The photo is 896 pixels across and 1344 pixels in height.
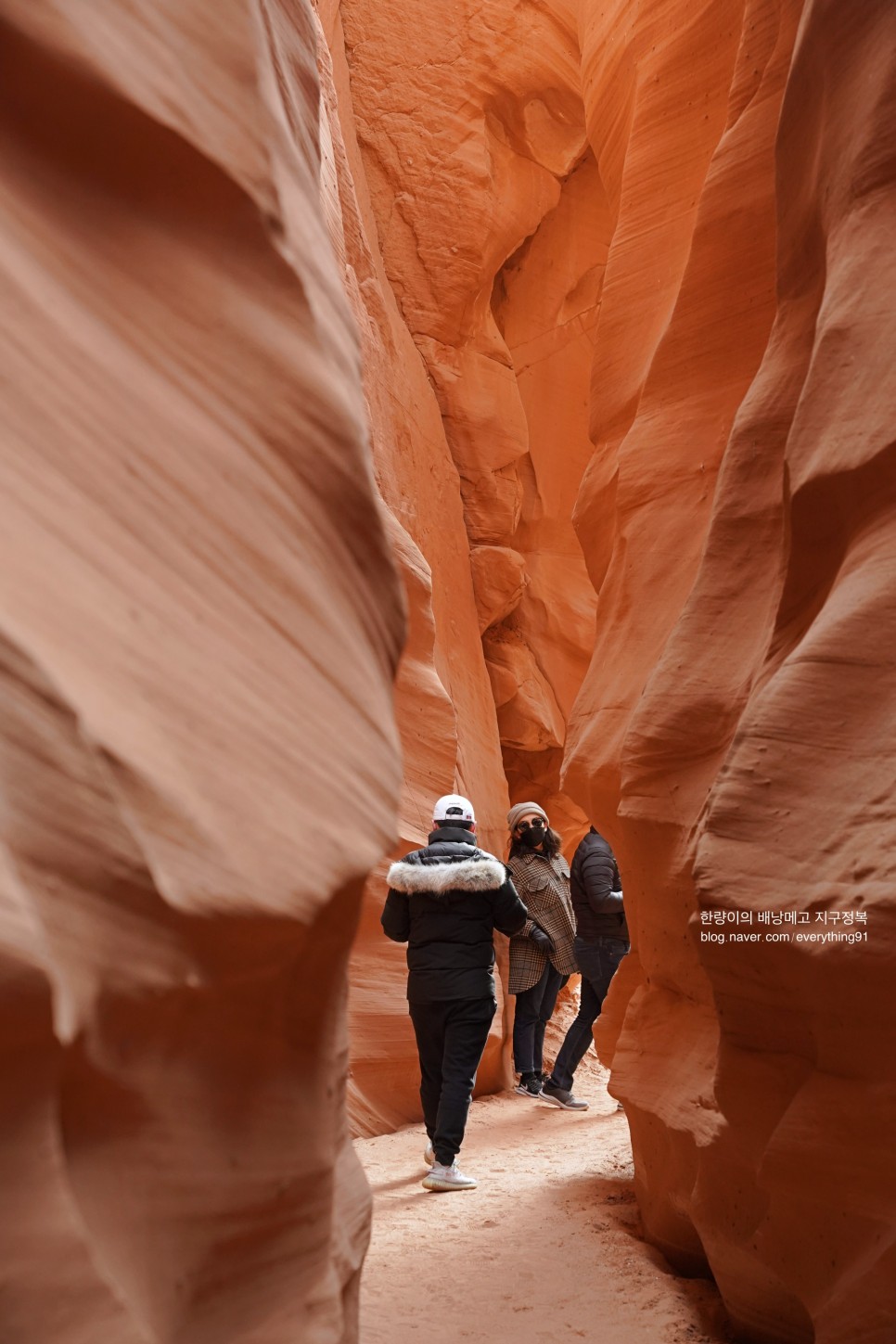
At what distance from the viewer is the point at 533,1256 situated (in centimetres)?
398

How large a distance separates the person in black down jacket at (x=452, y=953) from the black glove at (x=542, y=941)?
2026mm

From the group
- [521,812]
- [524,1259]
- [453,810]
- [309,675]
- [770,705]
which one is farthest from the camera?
[521,812]

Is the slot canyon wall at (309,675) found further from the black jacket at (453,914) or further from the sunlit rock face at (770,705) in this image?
the black jacket at (453,914)

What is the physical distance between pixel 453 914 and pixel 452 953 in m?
0.15

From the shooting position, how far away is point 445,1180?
4.83m

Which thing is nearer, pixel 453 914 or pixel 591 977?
pixel 453 914

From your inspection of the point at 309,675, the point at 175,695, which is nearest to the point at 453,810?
the point at 309,675

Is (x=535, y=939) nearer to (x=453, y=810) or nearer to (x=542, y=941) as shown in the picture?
(x=542, y=941)

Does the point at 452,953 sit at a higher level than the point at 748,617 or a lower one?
lower

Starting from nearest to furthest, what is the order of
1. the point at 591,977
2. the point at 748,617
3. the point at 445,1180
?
1. the point at 748,617
2. the point at 445,1180
3. the point at 591,977

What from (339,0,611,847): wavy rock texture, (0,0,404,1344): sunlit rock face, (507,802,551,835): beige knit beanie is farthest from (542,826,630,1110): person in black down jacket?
(0,0,404,1344): sunlit rock face

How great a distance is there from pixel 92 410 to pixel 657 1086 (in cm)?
302

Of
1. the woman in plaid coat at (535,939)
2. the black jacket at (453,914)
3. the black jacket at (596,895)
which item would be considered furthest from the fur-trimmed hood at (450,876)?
the woman in plaid coat at (535,939)

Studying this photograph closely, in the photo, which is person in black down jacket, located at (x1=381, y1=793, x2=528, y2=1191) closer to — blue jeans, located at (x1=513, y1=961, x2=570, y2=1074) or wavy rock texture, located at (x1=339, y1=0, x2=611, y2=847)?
blue jeans, located at (x1=513, y1=961, x2=570, y2=1074)
